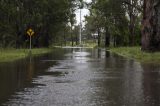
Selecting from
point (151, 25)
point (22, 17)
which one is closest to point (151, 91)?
point (151, 25)

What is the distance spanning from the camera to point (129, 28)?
8131 cm

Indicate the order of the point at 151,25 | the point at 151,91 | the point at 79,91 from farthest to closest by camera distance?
the point at 151,25 → the point at 79,91 → the point at 151,91

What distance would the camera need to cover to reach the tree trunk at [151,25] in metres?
39.2

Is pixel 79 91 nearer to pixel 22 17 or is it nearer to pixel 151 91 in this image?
pixel 151 91

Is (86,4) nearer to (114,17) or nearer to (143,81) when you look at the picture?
(114,17)

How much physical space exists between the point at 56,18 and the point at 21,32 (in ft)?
33.9

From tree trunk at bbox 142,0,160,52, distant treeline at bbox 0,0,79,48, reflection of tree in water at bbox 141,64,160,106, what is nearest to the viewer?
reflection of tree in water at bbox 141,64,160,106

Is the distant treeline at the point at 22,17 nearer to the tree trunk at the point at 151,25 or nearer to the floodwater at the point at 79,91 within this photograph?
the tree trunk at the point at 151,25

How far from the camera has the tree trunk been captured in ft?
128

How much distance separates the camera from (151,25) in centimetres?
4012

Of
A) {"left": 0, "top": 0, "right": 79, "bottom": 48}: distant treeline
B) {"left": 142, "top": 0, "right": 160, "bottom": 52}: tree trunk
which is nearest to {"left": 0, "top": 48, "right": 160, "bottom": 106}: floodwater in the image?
{"left": 142, "top": 0, "right": 160, "bottom": 52}: tree trunk

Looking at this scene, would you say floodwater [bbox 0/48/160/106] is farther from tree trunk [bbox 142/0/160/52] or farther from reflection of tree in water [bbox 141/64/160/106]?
tree trunk [bbox 142/0/160/52]

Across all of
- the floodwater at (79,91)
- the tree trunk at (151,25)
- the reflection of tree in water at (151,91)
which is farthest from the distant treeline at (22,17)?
the reflection of tree in water at (151,91)

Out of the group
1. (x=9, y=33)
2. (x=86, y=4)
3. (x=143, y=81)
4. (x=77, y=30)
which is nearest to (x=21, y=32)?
(x=9, y=33)
